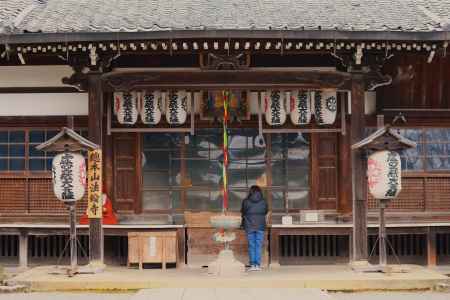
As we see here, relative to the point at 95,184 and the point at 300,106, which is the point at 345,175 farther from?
the point at 95,184

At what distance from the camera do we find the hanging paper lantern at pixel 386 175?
1426 cm

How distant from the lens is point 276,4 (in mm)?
16359

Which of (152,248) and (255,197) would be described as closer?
(255,197)

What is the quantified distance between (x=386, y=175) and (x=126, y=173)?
560 centimetres

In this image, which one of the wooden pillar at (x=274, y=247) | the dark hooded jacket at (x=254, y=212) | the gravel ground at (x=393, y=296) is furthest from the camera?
the wooden pillar at (x=274, y=247)

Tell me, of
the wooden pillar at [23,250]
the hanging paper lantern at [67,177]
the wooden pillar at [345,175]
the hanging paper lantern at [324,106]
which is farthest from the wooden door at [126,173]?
the wooden pillar at [345,175]

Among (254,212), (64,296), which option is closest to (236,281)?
(254,212)

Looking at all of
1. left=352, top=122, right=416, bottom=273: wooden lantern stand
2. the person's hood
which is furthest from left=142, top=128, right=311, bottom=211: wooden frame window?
left=352, top=122, right=416, bottom=273: wooden lantern stand

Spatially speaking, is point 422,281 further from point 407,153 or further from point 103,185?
point 103,185

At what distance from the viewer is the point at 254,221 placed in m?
15.2

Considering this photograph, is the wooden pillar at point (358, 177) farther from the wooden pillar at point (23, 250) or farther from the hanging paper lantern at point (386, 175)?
the wooden pillar at point (23, 250)

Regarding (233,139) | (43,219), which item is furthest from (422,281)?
(43,219)

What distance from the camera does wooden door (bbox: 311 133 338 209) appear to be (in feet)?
54.4

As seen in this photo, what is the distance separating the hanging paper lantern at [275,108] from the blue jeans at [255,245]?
226cm
